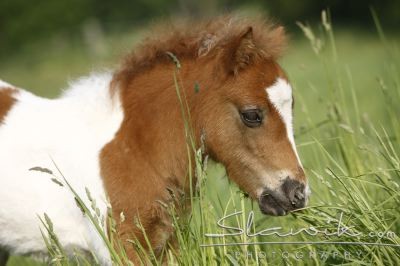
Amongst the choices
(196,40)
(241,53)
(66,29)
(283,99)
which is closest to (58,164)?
(196,40)

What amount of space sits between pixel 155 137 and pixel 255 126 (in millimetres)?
→ 573

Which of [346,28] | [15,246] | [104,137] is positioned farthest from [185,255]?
[346,28]

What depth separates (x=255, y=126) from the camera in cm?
371

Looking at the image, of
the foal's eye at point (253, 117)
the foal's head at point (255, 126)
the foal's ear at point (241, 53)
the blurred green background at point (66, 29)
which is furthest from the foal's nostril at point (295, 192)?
the blurred green background at point (66, 29)

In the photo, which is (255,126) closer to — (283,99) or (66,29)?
(283,99)

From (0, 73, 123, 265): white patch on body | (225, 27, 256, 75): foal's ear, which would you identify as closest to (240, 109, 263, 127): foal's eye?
(225, 27, 256, 75): foal's ear

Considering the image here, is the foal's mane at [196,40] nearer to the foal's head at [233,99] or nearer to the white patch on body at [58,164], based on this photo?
the foal's head at [233,99]

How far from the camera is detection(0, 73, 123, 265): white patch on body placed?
388 centimetres

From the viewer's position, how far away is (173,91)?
3896 millimetres

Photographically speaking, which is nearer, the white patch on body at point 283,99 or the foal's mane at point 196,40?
the white patch on body at point 283,99

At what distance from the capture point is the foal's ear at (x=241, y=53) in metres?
3.72

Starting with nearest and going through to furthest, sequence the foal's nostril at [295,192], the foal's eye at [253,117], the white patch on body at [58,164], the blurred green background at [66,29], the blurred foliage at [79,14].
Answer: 1. the foal's nostril at [295,192]
2. the foal's eye at [253,117]
3. the white patch on body at [58,164]
4. the blurred green background at [66,29]
5. the blurred foliage at [79,14]

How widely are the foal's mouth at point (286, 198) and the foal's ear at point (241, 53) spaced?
0.69 m

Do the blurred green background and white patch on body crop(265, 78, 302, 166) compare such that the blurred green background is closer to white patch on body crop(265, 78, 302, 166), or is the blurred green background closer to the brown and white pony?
the brown and white pony
